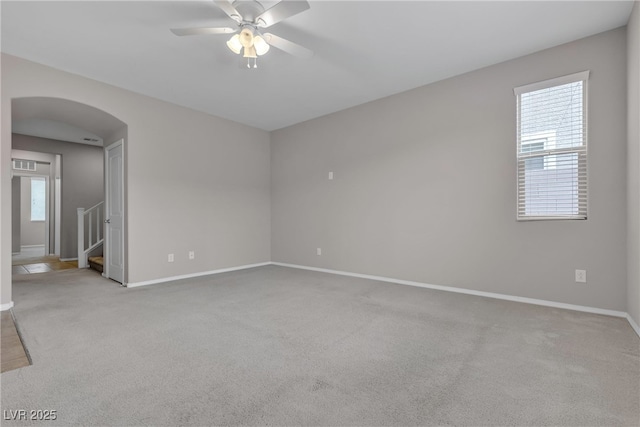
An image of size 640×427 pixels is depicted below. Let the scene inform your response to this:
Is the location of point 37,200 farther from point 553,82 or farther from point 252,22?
point 553,82

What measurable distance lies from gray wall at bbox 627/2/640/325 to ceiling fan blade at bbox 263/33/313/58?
2.66 meters

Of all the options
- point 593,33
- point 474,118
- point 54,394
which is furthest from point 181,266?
point 593,33

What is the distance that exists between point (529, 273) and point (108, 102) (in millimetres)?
5487

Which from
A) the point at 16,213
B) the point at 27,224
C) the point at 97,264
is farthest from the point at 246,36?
the point at 27,224

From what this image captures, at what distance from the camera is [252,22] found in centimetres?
238

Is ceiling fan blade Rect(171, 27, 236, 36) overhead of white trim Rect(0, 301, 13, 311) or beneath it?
overhead

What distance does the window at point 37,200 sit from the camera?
858 centimetres

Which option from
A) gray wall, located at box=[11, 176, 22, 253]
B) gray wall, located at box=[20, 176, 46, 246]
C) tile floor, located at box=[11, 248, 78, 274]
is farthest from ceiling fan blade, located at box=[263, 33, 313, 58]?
gray wall, located at box=[20, 176, 46, 246]

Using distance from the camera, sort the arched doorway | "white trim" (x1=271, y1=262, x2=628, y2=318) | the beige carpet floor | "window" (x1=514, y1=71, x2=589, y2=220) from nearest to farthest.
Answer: the beige carpet floor, "white trim" (x1=271, y1=262, x2=628, y2=318), "window" (x1=514, y1=71, x2=589, y2=220), the arched doorway

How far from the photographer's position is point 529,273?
3168 mm

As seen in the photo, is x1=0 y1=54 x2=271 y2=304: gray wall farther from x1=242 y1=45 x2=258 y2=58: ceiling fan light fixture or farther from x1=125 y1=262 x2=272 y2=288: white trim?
x1=242 y1=45 x2=258 y2=58: ceiling fan light fixture

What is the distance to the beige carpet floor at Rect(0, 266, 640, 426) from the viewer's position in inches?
56.2

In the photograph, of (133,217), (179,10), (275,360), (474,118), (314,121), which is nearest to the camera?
(275,360)

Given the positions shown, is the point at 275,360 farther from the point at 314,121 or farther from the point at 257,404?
the point at 314,121
